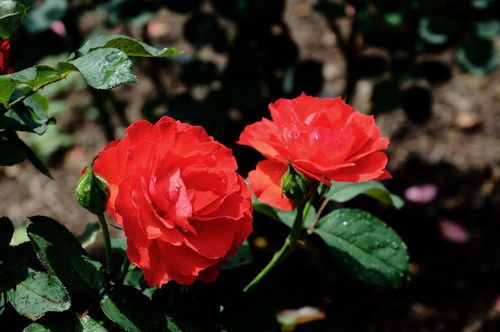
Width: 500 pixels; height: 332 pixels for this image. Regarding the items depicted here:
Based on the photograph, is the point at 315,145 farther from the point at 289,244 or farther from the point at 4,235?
the point at 4,235

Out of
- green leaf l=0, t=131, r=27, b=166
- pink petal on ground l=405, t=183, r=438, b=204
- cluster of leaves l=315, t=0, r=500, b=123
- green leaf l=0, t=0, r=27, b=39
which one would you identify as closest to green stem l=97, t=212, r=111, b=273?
green leaf l=0, t=131, r=27, b=166

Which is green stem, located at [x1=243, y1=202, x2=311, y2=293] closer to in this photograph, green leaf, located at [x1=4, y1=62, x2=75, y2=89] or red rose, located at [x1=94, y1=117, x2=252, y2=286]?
red rose, located at [x1=94, y1=117, x2=252, y2=286]

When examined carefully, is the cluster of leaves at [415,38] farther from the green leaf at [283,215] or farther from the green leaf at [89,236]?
the green leaf at [89,236]

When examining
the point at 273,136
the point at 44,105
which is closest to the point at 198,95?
the point at 44,105

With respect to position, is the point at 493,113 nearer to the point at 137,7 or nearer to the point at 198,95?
the point at 198,95

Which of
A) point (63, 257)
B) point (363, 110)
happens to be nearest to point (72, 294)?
point (63, 257)

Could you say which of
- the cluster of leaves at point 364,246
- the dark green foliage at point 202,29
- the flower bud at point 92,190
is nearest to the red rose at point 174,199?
the flower bud at point 92,190
